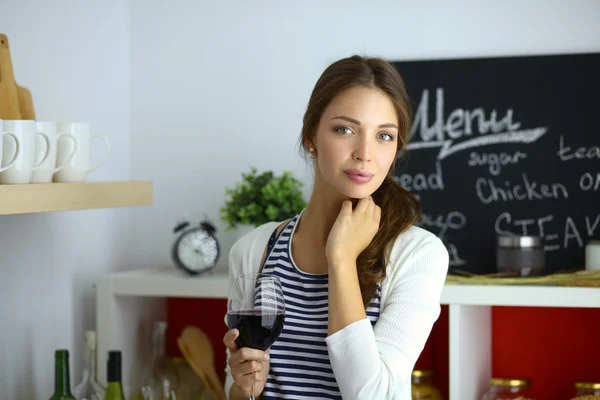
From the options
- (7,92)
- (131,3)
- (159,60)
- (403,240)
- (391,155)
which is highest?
(131,3)

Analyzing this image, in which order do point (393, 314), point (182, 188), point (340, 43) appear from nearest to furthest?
point (393, 314) < point (340, 43) < point (182, 188)

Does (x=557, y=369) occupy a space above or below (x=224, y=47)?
below

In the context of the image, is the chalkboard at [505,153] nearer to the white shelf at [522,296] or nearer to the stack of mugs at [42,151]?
the white shelf at [522,296]

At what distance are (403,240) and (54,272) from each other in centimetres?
100

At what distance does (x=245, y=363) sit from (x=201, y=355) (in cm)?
90

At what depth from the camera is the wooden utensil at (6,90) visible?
4.77ft

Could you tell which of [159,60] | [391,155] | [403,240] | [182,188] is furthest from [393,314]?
[159,60]

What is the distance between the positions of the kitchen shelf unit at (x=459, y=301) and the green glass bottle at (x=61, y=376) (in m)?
0.27

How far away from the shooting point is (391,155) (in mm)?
1379

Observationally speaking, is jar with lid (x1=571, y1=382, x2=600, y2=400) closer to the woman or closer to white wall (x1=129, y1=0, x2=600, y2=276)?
the woman

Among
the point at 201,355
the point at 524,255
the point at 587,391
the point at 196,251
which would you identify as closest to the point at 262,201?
the point at 196,251

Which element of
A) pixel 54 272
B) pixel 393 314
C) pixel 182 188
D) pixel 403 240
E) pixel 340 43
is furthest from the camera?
pixel 182 188

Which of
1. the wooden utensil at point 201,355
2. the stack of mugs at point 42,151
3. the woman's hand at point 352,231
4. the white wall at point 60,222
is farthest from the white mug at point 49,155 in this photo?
the wooden utensil at point 201,355

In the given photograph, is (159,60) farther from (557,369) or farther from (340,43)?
(557,369)
